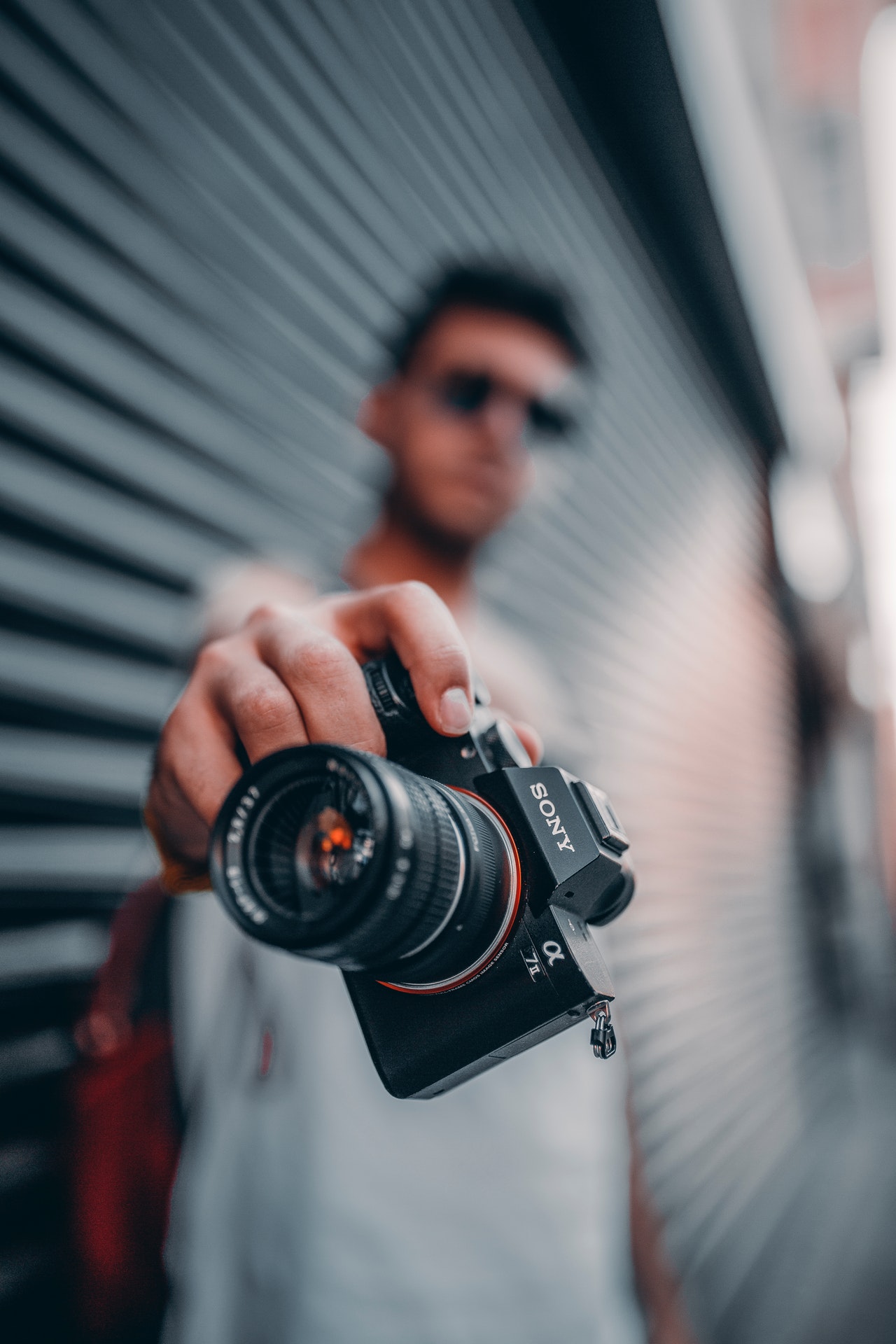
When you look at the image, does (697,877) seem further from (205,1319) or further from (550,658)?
(205,1319)

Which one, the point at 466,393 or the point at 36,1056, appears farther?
the point at 466,393

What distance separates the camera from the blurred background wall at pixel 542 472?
4.82 feet

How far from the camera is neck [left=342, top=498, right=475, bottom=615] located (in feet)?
6.91

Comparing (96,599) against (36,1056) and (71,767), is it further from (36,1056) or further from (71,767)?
(36,1056)

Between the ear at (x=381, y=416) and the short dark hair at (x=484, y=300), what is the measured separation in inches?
3.0

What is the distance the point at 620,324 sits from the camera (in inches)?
153

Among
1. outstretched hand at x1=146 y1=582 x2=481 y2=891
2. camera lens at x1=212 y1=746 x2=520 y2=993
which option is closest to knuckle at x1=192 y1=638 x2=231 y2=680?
outstretched hand at x1=146 y1=582 x2=481 y2=891

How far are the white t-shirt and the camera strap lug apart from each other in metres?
0.70

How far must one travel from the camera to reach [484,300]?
221 cm

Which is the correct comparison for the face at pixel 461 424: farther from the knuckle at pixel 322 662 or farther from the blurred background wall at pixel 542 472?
the knuckle at pixel 322 662

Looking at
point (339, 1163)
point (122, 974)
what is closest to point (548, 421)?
point (122, 974)

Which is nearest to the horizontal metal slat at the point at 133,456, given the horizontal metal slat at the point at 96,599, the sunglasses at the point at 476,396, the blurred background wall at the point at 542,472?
the blurred background wall at the point at 542,472

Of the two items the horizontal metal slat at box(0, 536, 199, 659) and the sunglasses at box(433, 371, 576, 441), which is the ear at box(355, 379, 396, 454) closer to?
the sunglasses at box(433, 371, 576, 441)

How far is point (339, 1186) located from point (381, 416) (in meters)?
1.74
